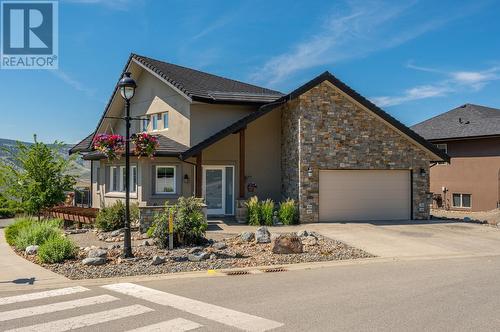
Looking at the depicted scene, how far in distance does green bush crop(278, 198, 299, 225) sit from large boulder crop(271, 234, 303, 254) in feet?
18.9

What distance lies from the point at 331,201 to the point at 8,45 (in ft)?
45.8

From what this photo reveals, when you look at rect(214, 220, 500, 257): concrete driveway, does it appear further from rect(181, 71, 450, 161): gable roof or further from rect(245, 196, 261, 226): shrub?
rect(181, 71, 450, 161): gable roof

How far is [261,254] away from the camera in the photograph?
11719 millimetres

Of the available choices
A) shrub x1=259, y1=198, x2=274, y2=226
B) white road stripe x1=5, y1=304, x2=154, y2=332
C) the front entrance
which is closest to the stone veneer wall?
shrub x1=259, y1=198, x2=274, y2=226

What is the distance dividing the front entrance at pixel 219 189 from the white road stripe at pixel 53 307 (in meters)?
12.5

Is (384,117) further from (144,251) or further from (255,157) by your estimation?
(144,251)

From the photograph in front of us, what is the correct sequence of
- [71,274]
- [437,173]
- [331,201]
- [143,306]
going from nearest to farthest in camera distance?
[143,306] → [71,274] → [331,201] → [437,173]

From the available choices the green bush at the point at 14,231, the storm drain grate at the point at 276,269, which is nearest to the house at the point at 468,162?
the storm drain grate at the point at 276,269

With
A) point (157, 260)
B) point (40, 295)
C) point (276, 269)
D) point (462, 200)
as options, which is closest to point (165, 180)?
point (157, 260)

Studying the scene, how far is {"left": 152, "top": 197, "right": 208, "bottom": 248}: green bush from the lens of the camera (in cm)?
1216

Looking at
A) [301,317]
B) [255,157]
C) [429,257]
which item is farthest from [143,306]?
[255,157]

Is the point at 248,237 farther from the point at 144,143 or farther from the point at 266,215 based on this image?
the point at 144,143

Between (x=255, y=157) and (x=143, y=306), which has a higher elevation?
(x=255, y=157)

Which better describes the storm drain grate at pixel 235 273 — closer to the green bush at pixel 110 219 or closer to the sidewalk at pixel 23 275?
the sidewalk at pixel 23 275
